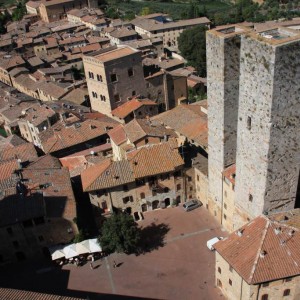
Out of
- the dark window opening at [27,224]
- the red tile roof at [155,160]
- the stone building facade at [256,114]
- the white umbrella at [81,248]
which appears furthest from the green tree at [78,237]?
the stone building facade at [256,114]

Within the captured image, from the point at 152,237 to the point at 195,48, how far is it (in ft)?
204


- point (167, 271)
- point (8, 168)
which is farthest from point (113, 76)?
point (167, 271)

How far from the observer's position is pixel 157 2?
172500 mm

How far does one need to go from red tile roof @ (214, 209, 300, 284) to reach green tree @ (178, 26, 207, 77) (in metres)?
63.7

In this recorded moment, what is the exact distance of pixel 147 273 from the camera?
138ft

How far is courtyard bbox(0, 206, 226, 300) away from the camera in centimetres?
4009

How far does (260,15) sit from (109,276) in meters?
117

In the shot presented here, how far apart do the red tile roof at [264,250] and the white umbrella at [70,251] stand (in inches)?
628

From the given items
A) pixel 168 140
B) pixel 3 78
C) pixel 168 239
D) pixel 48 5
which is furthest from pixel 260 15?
pixel 168 239

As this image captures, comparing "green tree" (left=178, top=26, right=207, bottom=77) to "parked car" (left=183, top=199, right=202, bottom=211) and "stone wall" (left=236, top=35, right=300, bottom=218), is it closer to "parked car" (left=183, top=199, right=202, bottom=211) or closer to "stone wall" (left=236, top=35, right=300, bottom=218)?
"parked car" (left=183, top=199, right=202, bottom=211)

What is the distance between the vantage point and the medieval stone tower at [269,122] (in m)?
30.0

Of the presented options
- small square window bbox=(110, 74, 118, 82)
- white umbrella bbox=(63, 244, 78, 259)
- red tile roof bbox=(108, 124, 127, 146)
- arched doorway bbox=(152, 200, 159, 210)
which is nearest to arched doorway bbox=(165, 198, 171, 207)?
arched doorway bbox=(152, 200, 159, 210)

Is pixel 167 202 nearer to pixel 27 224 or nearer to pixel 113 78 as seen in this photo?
pixel 27 224

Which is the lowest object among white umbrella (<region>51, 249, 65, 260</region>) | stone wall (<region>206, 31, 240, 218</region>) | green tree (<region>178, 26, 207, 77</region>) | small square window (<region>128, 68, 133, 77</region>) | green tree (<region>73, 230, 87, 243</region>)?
white umbrella (<region>51, 249, 65, 260</region>)
